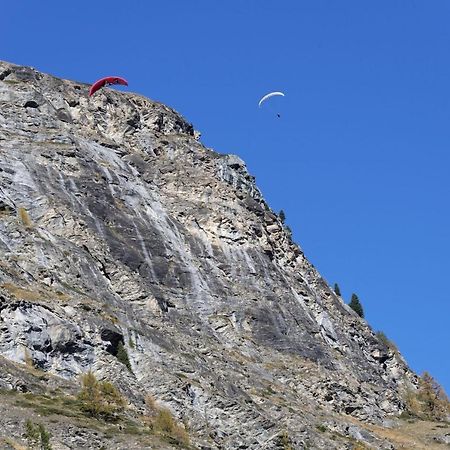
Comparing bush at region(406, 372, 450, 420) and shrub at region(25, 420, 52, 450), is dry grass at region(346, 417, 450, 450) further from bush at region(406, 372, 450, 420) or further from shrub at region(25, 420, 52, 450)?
shrub at region(25, 420, 52, 450)

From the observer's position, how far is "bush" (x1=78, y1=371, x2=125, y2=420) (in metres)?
57.7

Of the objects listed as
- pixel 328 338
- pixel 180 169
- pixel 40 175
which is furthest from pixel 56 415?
pixel 180 169

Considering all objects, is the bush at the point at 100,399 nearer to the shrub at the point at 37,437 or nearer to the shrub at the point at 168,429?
the shrub at the point at 168,429

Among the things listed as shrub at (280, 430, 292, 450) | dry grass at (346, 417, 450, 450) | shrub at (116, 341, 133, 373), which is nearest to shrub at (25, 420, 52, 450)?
shrub at (116, 341, 133, 373)

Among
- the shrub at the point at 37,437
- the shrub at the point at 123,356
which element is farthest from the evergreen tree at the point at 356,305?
the shrub at the point at 37,437

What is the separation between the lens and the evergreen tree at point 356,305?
513 ft

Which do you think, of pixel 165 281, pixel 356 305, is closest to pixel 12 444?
pixel 165 281

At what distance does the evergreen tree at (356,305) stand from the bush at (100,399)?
96.7 meters

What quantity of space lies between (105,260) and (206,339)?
13619 millimetres

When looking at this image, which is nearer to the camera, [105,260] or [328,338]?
[105,260]

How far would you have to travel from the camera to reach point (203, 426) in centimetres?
7044

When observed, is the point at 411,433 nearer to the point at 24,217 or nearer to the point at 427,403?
the point at 427,403

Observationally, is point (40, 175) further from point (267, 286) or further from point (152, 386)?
point (152, 386)

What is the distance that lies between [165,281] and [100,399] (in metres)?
44.2
